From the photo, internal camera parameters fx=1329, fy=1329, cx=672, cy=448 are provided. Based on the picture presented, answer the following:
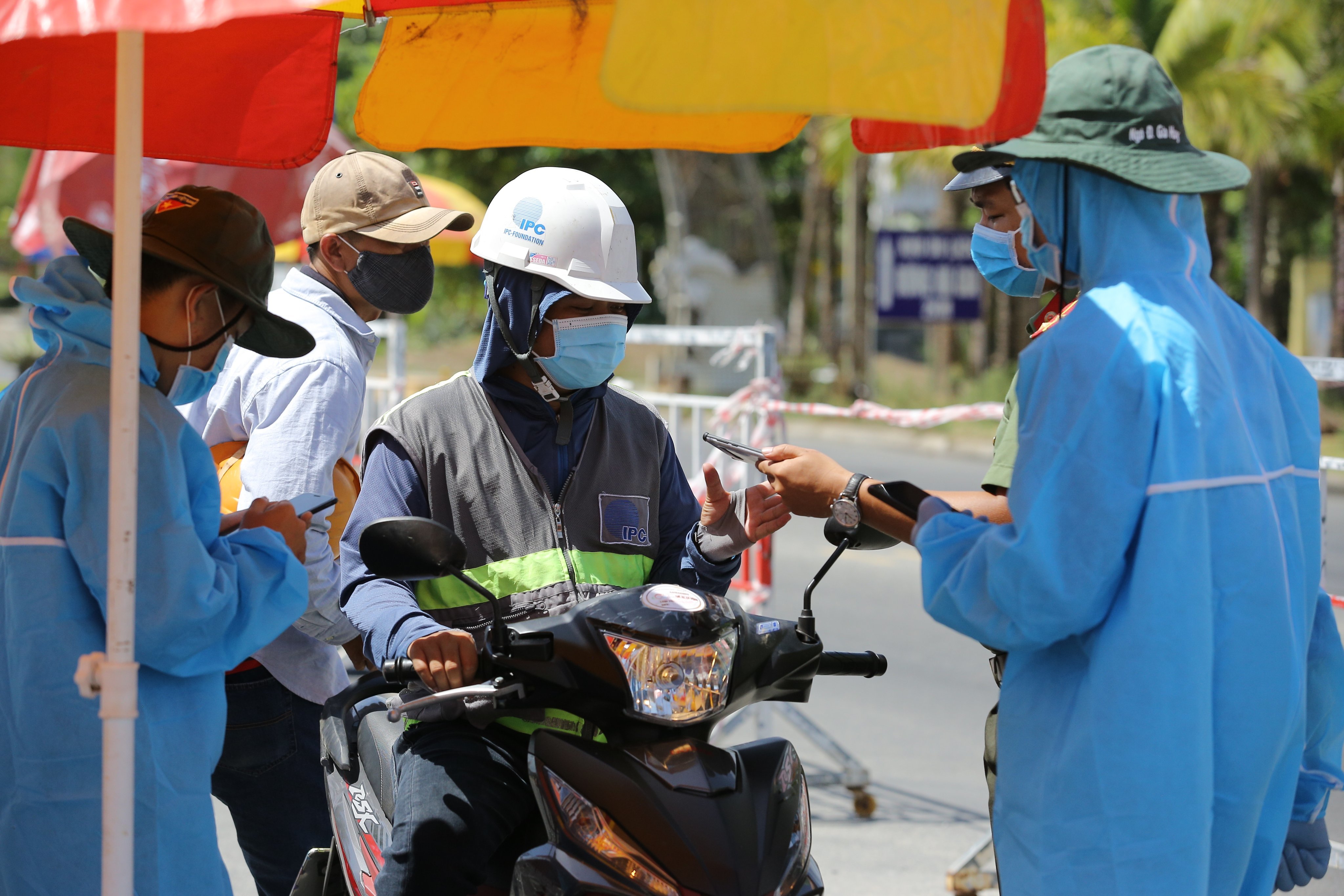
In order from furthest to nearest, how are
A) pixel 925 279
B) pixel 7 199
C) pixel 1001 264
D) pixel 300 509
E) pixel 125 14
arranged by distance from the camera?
pixel 7 199
pixel 925 279
pixel 1001 264
pixel 300 509
pixel 125 14

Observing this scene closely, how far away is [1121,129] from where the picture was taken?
7.12ft

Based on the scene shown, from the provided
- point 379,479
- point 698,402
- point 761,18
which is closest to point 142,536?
point 379,479

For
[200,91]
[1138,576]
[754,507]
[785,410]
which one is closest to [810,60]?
[1138,576]

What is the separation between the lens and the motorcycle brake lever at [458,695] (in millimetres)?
2264

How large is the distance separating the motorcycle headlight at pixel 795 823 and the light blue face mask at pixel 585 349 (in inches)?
37.2

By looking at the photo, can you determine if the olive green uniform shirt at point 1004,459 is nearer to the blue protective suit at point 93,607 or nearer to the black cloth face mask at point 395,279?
the blue protective suit at point 93,607

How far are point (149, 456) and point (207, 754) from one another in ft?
1.81

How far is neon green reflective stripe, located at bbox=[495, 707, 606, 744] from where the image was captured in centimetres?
238

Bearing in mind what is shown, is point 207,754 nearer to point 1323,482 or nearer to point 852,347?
point 1323,482

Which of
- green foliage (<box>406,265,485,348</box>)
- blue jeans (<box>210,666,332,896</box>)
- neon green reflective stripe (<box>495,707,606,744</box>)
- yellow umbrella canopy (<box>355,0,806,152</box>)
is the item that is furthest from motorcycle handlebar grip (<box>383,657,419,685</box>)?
green foliage (<box>406,265,485,348</box>)

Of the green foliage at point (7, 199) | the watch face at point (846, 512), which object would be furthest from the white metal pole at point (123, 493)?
the green foliage at point (7, 199)

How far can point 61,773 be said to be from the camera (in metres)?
2.22

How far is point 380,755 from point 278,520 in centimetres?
67

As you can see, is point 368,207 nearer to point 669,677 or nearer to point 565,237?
point 565,237
